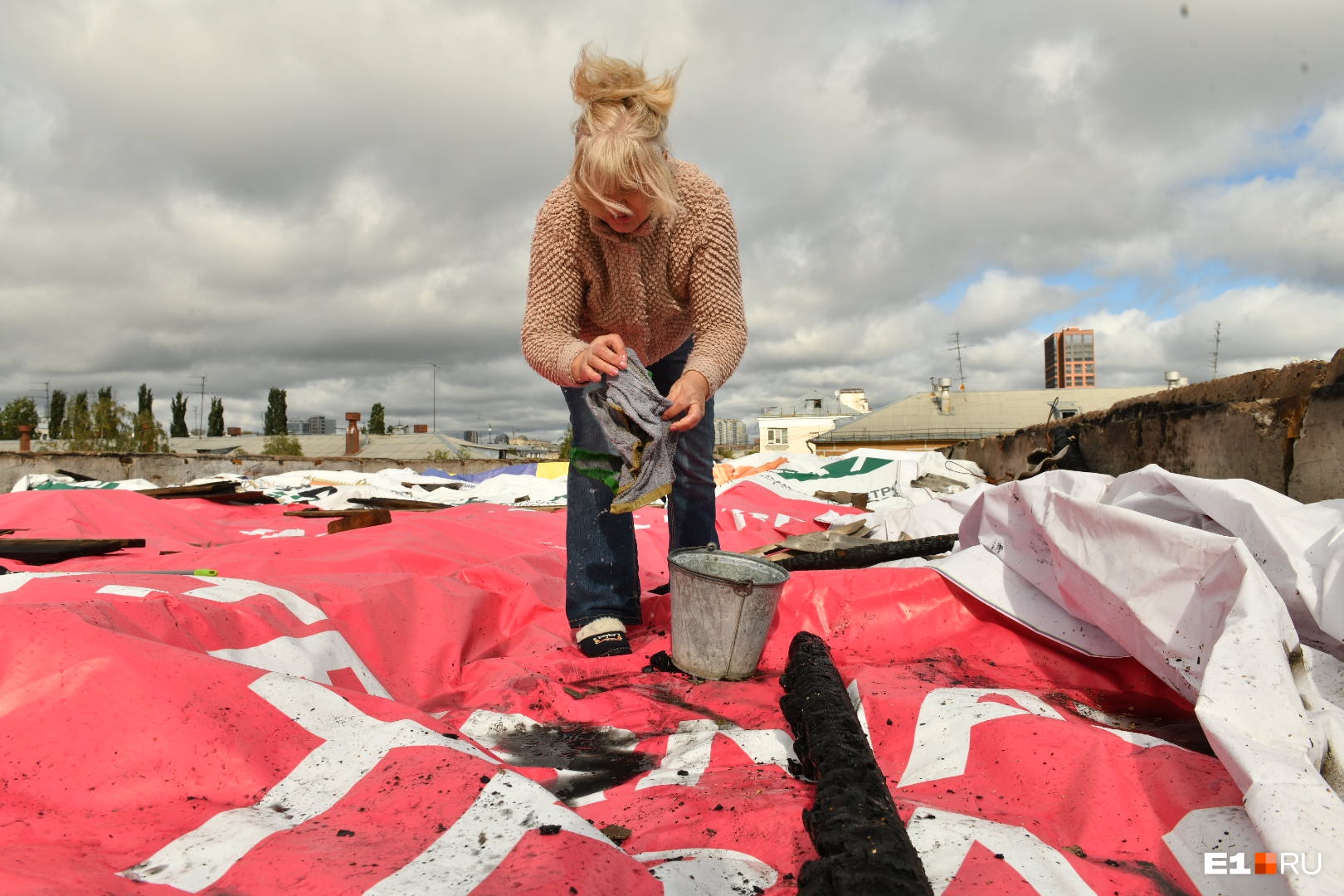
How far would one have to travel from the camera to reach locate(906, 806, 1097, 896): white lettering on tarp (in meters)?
0.90

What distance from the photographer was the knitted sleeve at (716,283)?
2.05 metres

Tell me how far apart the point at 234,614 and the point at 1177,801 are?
1.69m

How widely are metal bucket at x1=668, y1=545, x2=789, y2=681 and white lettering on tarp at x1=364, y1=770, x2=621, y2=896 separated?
84 cm

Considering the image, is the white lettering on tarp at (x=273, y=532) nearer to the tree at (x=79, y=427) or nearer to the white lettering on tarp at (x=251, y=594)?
the white lettering on tarp at (x=251, y=594)

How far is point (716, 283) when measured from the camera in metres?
2.09

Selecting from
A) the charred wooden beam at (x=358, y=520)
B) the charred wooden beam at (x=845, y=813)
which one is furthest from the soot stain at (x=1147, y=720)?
the charred wooden beam at (x=358, y=520)

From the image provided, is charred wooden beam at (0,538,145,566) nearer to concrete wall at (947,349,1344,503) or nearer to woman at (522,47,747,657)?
woman at (522,47,747,657)

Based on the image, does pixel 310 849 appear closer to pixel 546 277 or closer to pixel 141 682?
pixel 141 682

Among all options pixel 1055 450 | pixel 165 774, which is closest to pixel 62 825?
pixel 165 774

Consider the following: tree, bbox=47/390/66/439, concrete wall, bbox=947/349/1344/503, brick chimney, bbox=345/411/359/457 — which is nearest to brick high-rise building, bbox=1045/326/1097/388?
brick chimney, bbox=345/411/359/457

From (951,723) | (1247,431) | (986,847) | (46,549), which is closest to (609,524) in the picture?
(951,723)

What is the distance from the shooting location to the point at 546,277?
2072 mm

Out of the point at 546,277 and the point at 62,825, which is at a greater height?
the point at 546,277

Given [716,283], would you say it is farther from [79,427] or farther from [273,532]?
[79,427]
